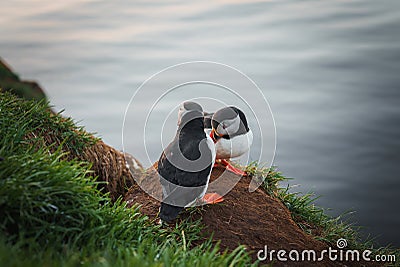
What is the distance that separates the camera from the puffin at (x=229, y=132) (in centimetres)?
416

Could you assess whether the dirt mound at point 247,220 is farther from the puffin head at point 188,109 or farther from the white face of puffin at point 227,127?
the puffin head at point 188,109

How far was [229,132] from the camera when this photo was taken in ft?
13.7

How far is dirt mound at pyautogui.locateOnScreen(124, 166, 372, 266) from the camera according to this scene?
3.79 metres

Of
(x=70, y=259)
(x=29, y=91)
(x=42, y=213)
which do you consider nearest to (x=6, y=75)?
(x=29, y=91)

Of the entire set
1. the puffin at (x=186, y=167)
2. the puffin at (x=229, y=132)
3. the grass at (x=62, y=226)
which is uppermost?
the puffin at (x=229, y=132)

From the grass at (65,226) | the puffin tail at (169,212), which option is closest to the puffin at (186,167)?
A: the puffin tail at (169,212)

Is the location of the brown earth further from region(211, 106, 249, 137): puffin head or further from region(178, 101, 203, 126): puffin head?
region(178, 101, 203, 126): puffin head

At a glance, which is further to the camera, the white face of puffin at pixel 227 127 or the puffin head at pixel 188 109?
the white face of puffin at pixel 227 127

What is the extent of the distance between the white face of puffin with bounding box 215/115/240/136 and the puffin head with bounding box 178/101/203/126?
0.22m

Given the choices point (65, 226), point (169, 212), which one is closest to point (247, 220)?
point (169, 212)

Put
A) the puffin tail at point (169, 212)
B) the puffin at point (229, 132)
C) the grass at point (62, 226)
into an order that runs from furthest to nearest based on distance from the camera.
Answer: the puffin at point (229, 132) → the puffin tail at point (169, 212) → the grass at point (62, 226)

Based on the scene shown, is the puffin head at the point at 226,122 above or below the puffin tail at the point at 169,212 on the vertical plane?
above

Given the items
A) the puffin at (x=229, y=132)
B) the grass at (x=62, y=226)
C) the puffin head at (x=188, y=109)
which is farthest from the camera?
the puffin at (x=229, y=132)

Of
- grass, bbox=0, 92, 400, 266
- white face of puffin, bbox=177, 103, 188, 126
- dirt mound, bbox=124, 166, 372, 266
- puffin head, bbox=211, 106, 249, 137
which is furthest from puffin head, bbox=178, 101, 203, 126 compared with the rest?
grass, bbox=0, 92, 400, 266
